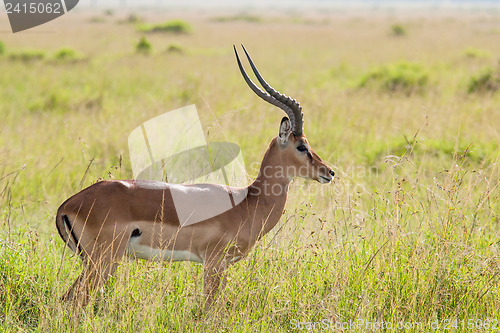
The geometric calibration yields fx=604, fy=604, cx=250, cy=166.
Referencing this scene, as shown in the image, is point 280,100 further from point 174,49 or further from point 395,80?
point 174,49

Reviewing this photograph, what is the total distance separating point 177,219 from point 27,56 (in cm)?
1530

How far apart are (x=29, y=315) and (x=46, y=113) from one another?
659 centimetres

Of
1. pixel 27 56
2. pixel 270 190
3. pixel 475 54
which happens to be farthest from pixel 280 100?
pixel 475 54

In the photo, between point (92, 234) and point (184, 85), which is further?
point (184, 85)

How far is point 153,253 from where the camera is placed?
3.21 meters

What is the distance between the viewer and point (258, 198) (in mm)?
3525

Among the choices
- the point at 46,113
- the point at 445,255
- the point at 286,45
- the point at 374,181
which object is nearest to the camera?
the point at 445,255

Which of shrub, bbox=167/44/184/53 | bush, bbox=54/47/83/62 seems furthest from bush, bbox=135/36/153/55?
bush, bbox=54/47/83/62

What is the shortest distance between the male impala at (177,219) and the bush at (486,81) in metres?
8.88

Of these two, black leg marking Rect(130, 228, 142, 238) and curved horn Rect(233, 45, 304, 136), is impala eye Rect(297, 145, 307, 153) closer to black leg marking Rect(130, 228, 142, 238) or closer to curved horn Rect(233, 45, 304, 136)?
curved horn Rect(233, 45, 304, 136)

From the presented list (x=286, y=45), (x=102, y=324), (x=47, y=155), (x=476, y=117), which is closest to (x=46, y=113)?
(x=47, y=155)

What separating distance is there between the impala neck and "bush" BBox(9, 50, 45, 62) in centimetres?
1456

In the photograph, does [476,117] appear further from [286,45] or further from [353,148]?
[286,45]

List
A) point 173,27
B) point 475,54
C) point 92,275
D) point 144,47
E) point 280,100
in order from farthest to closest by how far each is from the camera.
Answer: point 173,27, point 144,47, point 475,54, point 280,100, point 92,275
